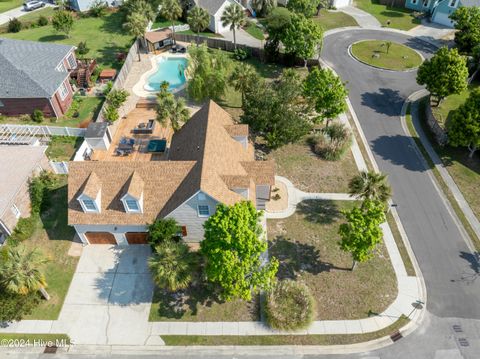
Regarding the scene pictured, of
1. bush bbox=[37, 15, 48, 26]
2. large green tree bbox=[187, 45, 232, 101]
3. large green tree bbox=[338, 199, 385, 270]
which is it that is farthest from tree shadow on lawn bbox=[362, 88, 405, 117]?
bush bbox=[37, 15, 48, 26]

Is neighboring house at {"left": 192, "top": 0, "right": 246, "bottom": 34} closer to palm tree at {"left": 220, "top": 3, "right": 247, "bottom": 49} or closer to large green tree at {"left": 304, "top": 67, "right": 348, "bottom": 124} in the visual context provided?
palm tree at {"left": 220, "top": 3, "right": 247, "bottom": 49}

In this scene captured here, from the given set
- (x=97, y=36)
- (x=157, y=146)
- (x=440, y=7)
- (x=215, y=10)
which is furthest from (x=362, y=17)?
(x=157, y=146)

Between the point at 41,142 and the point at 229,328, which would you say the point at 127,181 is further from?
the point at 41,142

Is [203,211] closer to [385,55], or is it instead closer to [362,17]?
[385,55]

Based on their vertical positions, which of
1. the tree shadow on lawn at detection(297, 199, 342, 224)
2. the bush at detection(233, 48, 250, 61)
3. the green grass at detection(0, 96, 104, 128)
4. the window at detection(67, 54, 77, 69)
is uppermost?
the window at detection(67, 54, 77, 69)

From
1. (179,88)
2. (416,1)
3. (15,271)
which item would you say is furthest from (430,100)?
(15,271)

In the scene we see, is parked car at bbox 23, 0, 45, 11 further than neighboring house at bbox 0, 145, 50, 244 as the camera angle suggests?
Yes

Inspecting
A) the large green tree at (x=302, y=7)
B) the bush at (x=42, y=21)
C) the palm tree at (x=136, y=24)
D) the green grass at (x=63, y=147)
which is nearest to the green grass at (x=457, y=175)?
the large green tree at (x=302, y=7)
